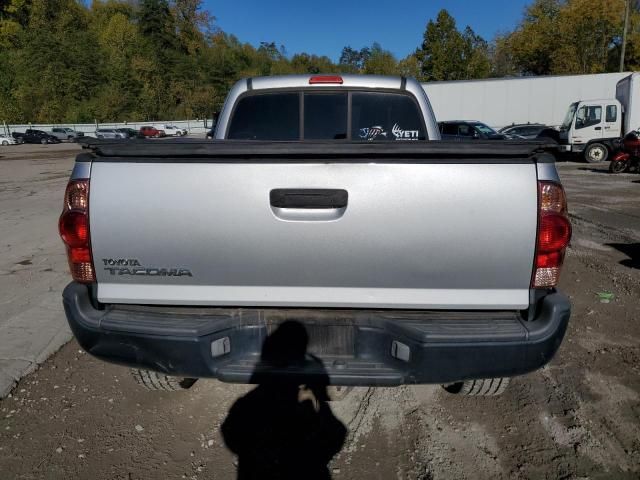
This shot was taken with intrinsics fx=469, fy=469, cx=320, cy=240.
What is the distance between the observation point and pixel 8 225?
9.09 meters

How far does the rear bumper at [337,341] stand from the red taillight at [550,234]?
4.5 inches

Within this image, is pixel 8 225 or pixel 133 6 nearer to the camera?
pixel 8 225

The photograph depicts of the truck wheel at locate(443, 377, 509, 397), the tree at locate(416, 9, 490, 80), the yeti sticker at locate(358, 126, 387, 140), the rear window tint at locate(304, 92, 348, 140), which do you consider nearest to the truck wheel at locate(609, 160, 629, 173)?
the yeti sticker at locate(358, 126, 387, 140)

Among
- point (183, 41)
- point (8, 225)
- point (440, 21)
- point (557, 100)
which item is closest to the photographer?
point (8, 225)

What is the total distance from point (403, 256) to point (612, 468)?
5.43 feet

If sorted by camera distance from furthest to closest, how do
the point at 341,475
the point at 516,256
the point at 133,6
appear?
the point at 133,6 < the point at 341,475 < the point at 516,256

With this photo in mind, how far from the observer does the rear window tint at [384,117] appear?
3863mm

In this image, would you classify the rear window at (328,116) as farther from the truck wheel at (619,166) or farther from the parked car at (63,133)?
the parked car at (63,133)

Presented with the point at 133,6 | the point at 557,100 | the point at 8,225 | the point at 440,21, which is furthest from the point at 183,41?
the point at 8,225

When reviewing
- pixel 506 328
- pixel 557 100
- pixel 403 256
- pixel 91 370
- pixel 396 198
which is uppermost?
pixel 557 100

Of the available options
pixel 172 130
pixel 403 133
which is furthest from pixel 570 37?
pixel 403 133

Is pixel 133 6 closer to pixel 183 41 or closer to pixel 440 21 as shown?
pixel 183 41

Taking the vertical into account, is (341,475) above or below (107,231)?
below

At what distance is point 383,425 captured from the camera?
9.50 feet
